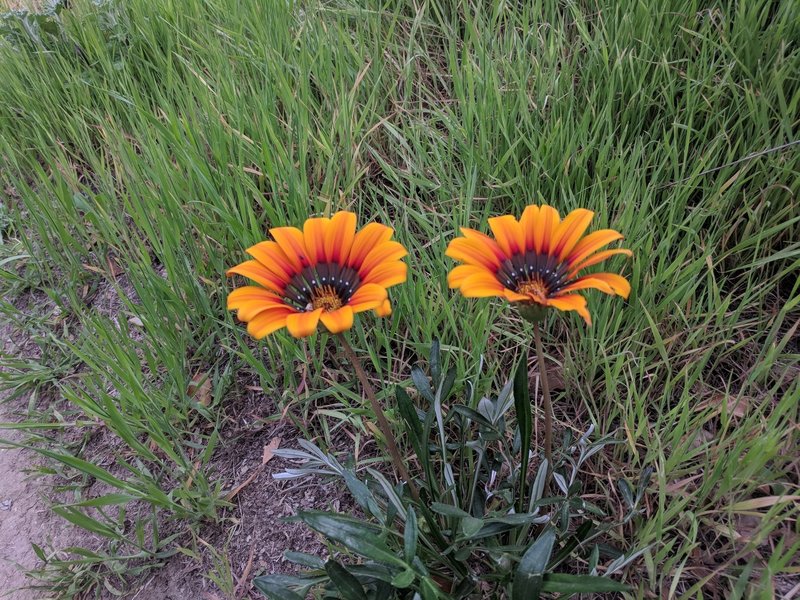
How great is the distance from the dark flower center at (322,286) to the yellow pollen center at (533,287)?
1.05ft

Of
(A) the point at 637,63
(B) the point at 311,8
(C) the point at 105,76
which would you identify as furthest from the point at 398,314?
(C) the point at 105,76

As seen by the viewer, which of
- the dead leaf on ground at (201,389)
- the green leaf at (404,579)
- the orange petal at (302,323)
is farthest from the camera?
the dead leaf on ground at (201,389)

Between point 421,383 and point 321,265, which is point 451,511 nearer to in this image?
point 421,383

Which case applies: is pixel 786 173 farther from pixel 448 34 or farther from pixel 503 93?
pixel 448 34

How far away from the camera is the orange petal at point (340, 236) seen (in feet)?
3.91

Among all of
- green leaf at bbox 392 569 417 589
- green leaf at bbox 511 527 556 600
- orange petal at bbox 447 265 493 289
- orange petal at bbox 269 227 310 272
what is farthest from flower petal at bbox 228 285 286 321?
green leaf at bbox 511 527 556 600

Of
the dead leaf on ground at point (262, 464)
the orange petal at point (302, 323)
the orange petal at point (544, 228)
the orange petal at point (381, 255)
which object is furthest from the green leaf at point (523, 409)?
the dead leaf on ground at point (262, 464)

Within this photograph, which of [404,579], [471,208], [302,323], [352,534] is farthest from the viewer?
[471,208]

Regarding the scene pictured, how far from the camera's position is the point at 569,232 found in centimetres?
116

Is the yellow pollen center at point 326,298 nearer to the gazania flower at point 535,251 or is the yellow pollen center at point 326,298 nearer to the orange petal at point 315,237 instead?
the orange petal at point 315,237

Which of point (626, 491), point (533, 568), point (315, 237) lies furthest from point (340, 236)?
point (626, 491)

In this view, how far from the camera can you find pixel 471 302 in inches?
66.2

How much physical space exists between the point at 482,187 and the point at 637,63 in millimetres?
642

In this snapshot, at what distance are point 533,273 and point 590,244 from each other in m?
0.13
